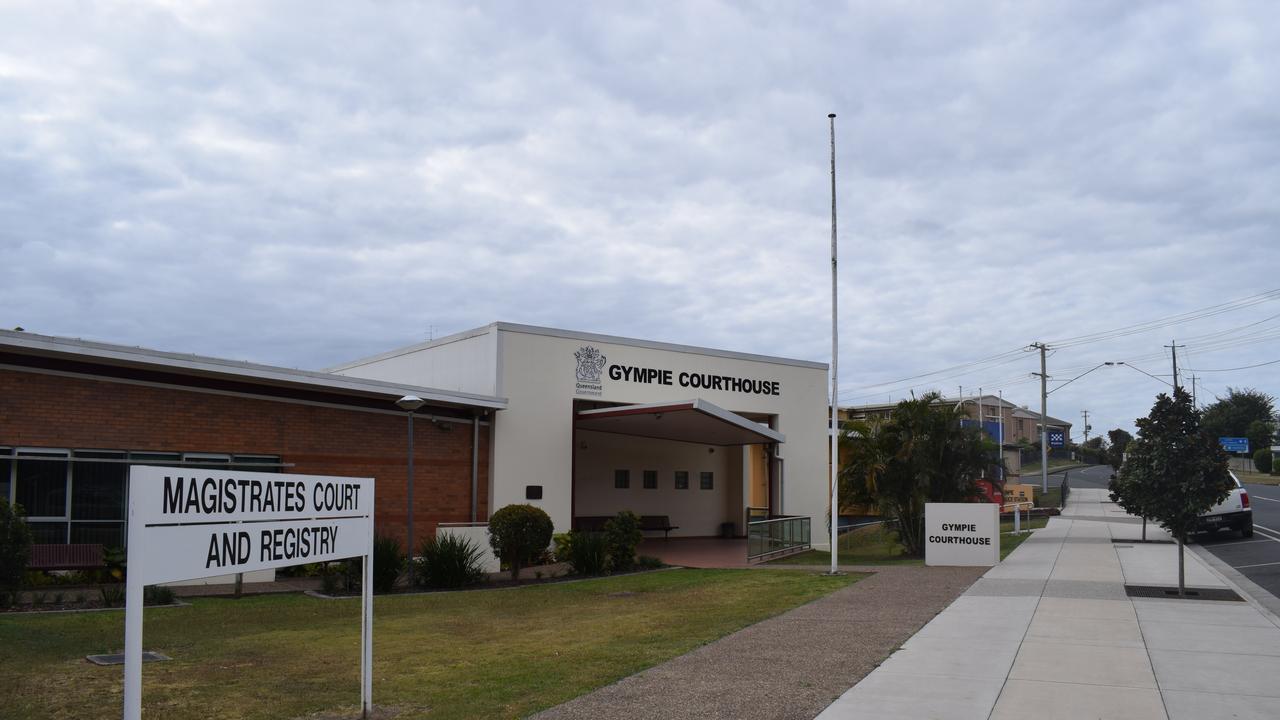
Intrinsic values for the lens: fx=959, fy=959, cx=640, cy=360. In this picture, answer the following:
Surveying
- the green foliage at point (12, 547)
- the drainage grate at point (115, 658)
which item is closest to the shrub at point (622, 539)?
the green foliage at point (12, 547)

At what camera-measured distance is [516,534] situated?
63.4ft

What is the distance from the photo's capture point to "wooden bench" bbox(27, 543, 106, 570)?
1609 centimetres

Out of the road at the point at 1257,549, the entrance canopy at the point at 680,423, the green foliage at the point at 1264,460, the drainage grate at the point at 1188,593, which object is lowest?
the road at the point at 1257,549

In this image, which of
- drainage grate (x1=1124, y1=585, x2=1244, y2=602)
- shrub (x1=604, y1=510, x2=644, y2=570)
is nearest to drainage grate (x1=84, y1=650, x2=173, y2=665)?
shrub (x1=604, y1=510, x2=644, y2=570)

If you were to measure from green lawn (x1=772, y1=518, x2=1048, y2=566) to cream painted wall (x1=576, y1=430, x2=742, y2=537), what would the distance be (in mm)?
4737

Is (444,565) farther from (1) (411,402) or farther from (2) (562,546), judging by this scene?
(2) (562,546)

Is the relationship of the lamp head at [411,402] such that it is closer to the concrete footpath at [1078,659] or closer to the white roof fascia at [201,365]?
the white roof fascia at [201,365]

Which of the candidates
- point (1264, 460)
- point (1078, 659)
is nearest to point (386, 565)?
point (1078, 659)

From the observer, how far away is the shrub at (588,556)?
20.7 metres

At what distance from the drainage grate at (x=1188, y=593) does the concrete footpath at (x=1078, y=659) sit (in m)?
0.34

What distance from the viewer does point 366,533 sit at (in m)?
8.27

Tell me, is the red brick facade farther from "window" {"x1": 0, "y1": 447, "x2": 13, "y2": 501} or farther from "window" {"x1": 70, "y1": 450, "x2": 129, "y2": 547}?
"window" {"x1": 70, "y1": 450, "x2": 129, "y2": 547}

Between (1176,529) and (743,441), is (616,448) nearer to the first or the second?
(743,441)

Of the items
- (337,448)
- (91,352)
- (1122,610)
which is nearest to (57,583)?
(91,352)
